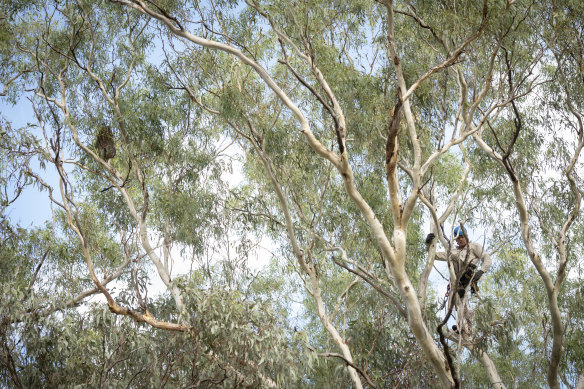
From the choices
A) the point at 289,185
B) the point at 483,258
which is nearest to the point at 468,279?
the point at 483,258

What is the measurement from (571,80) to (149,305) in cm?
565

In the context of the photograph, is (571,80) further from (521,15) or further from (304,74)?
(304,74)

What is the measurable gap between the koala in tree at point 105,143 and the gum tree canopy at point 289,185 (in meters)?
0.03

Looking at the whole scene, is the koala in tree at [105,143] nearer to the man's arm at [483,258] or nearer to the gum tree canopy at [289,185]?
the gum tree canopy at [289,185]

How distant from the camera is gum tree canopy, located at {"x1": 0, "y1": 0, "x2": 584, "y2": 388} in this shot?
6738 mm

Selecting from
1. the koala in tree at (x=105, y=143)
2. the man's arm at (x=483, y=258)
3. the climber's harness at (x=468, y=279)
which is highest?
the koala in tree at (x=105, y=143)

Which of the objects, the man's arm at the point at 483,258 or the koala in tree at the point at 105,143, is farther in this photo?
the koala in tree at the point at 105,143

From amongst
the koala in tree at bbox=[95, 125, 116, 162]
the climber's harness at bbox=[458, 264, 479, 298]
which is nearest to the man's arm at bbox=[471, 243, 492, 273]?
the climber's harness at bbox=[458, 264, 479, 298]

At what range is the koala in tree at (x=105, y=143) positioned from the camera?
997 cm

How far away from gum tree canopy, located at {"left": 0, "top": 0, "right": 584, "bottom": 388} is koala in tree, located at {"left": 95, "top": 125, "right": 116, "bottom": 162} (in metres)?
0.03

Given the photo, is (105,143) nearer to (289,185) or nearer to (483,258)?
(289,185)

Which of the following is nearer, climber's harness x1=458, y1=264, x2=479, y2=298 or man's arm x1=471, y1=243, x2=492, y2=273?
climber's harness x1=458, y1=264, x2=479, y2=298

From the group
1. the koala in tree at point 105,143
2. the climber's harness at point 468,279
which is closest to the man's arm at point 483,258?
the climber's harness at point 468,279

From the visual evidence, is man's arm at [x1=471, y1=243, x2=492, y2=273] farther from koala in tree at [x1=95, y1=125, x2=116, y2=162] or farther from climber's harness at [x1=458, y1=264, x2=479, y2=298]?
koala in tree at [x1=95, y1=125, x2=116, y2=162]
